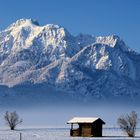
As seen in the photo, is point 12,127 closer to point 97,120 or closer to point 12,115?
point 12,115

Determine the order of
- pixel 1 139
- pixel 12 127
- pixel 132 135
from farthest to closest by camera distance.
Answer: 1. pixel 12 127
2. pixel 132 135
3. pixel 1 139

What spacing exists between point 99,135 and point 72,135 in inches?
215

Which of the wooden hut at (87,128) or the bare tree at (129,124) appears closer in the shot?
the bare tree at (129,124)

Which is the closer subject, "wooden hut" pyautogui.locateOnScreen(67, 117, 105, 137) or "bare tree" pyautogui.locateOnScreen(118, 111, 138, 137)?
"bare tree" pyautogui.locateOnScreen(118, 111, 138, 137)

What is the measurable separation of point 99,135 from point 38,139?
26.7 m

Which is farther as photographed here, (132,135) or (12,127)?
(12,127)

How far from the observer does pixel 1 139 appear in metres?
90.8

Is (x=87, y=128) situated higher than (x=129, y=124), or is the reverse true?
(x=129, y=124)

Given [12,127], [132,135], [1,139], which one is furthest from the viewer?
[12,127]

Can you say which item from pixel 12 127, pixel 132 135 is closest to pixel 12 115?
pixel 12 127

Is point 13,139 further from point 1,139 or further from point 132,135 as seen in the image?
point 132,135

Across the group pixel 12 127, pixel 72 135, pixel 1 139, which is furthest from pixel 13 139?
pixel 12 127

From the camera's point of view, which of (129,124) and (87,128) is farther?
(87,128)

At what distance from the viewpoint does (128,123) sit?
388ft
